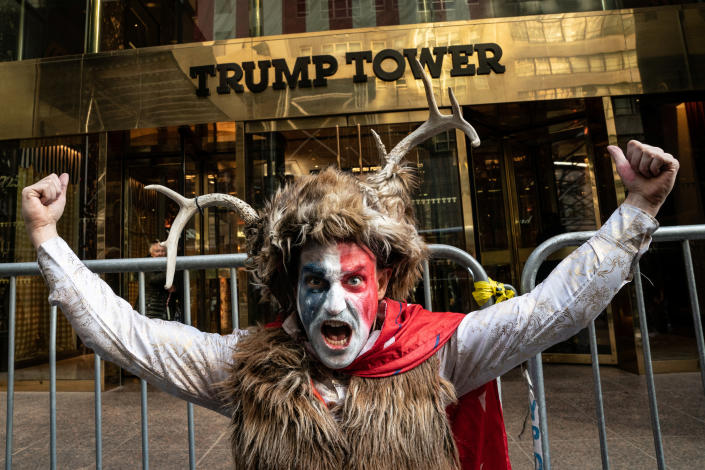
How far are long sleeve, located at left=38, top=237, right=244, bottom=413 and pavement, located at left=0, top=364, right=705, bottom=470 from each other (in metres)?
2.58

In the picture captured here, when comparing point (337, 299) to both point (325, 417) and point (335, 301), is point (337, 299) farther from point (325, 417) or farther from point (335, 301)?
point (325, 417)

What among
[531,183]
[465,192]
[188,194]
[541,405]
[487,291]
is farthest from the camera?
[188,194]

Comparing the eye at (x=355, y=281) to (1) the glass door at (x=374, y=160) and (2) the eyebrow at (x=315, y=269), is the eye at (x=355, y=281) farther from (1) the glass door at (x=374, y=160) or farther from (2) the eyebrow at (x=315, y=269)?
(1) the glass door at (x=374, y=160)

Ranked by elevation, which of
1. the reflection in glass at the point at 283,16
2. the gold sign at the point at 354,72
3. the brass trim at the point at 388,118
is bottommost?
the brass trim at the point at 388,118

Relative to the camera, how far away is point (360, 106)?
675 centimetres

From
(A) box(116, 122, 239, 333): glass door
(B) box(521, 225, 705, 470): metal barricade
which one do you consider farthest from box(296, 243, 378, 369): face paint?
(A) box(116, 122, 239, 333): glass door

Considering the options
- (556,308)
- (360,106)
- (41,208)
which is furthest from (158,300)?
(556,308)

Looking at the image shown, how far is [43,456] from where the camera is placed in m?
3.98

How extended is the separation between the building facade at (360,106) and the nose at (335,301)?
18.1 ft

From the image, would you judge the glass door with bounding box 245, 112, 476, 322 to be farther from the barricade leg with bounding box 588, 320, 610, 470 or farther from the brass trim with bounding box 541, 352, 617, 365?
the barricade leg with bounding box 588, 320, 610, 470

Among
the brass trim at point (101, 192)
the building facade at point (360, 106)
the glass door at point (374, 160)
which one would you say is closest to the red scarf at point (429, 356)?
the glass door at point (374, 160)

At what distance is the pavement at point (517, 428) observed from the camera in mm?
3666

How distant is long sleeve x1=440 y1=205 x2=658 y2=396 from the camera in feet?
Result: 4.50

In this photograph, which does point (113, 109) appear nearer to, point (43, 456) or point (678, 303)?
point (43, 456)
